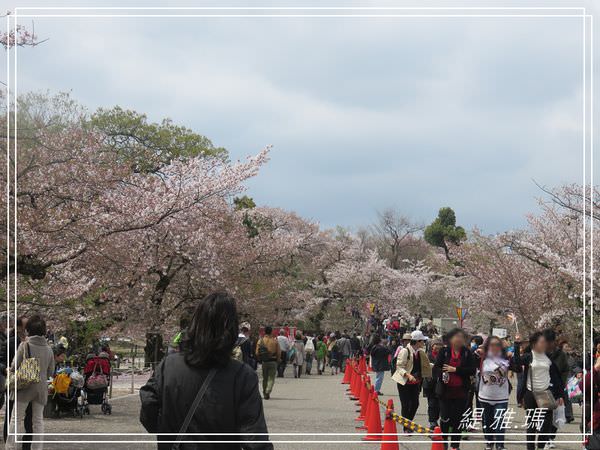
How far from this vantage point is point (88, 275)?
55.7 ft

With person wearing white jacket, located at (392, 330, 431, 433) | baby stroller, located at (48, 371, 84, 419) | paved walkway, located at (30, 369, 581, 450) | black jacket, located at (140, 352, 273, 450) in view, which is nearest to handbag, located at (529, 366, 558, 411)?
paved walkway, located at (30, 369, 581, 450)

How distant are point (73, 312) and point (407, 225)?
18.1 meters

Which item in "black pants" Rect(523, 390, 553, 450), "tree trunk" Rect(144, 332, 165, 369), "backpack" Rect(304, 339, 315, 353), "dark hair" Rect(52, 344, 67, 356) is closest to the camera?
"black pants" Rect(523, 390, 553, 450)

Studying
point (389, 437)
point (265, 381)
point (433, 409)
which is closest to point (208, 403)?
point (389, 437)

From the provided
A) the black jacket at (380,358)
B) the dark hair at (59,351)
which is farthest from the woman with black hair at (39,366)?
the black jacket at (380,358)

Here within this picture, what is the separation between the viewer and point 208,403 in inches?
150

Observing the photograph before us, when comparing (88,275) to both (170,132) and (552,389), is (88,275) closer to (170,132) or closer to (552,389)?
(552,389)

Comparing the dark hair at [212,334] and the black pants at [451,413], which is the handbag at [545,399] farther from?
the dark hair at [212,334]

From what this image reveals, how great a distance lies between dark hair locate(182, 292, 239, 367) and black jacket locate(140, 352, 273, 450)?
0.05m

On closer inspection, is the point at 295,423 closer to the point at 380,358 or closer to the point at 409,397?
the point at 409,397

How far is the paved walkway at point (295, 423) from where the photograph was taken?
10727 millimetres

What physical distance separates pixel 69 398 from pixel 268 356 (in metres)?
5.48

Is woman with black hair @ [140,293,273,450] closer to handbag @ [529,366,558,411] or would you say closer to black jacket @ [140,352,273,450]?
black jacket @ [140,352,273,450]

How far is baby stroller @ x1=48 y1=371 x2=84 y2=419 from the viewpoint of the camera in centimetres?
1301
